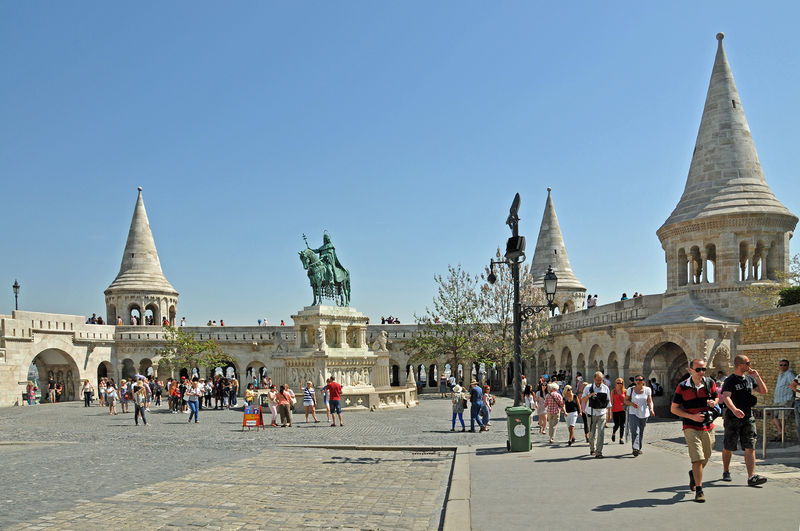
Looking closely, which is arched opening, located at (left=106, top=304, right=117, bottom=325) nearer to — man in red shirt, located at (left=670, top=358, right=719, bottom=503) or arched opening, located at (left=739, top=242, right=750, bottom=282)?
arched opening, located at (left=739, top=242, right=750, bottom=282)

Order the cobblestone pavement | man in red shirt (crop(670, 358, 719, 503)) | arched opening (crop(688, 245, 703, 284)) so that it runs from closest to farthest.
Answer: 1. man in red shirt (crop(670, 358, 719, 503))
2. the cobblestone pavement
3. arched opening (crop(688, 245, 703, 284))

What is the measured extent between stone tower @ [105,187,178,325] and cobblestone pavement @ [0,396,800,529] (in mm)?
21607

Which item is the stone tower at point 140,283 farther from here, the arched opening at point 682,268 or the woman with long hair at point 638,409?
the woman with long hair at point 638,409

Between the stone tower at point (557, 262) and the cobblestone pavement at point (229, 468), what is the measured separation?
22002mm

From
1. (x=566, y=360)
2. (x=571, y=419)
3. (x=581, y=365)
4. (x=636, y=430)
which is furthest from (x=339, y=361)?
(x=636, y=430)

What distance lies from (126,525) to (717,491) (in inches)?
255

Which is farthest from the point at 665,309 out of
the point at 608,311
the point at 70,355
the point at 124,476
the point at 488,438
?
the point at 70,355

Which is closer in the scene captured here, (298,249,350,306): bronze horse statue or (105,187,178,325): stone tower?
(298,249,350,306): bronze horse statue

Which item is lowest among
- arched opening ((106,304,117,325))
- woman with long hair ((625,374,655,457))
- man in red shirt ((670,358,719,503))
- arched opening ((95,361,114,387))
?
arched opening ((95,361,114,387))

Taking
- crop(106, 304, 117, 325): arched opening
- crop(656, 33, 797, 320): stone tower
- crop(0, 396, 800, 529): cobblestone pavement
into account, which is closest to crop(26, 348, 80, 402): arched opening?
crop(106, 304, 117, 325): arched opening

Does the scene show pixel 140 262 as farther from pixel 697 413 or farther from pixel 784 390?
pixel 697 413

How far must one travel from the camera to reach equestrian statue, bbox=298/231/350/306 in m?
28.4

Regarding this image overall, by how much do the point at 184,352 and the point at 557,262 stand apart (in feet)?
72.3

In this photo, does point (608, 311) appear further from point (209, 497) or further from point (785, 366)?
point (209, 497)
